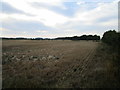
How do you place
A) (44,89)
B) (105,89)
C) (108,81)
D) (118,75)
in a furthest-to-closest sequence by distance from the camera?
(118,75) → (108,81) → (44,89) → (105,89)

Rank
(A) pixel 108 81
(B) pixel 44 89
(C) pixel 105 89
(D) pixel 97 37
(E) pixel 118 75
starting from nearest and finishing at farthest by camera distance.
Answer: (C) pixel 105 89 → (B) pixel 44 89 → (A) pixel 108 81 → (E) pixel 118 75 → (D) pixel 97 37

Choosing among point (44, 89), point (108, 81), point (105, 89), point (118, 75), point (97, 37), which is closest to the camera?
point (105, 89)

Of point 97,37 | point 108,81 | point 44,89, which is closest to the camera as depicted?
point 44,89

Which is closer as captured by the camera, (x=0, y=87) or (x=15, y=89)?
(x=15, y=89)

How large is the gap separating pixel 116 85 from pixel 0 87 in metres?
4.90

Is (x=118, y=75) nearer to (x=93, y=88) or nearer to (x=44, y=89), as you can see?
(x=93, y=88)

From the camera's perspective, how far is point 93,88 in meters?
6.36

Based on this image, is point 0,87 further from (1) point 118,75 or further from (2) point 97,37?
(2) point 97,37

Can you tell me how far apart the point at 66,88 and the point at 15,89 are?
212cm

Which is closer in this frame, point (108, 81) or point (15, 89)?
point (15, 89)

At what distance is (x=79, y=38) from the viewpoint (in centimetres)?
15175

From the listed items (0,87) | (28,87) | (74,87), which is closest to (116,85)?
(74,87)

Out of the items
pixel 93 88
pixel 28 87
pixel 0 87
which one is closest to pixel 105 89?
pixel 93 88

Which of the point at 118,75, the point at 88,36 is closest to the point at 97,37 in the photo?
the point at 88,36
